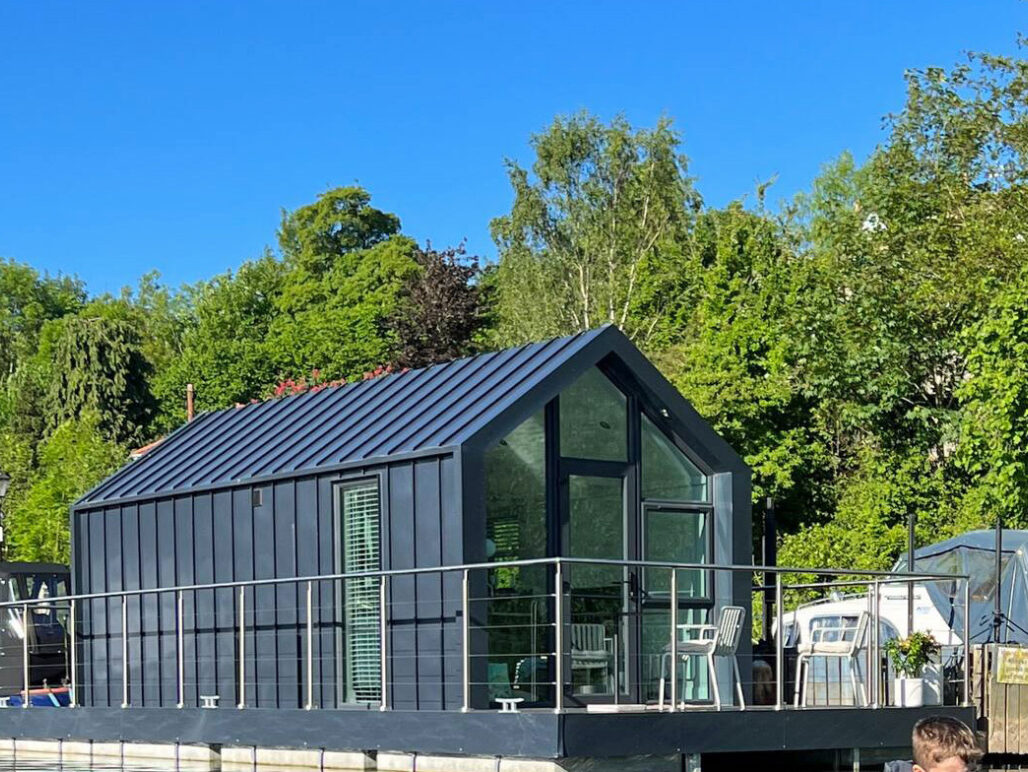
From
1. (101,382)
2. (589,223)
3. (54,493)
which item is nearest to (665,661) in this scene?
(54,493)

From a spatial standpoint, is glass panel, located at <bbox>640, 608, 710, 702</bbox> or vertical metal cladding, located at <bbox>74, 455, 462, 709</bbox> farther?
glass panel, located at <bbox>640, 608, 710, 702</bbox>

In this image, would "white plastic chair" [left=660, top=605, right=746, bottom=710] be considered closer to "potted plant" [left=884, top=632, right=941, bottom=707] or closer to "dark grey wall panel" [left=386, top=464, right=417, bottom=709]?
"potted plant" [left=884, top=632, right=941, bottom=707]

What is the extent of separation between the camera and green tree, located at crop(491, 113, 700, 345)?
51.3 metres

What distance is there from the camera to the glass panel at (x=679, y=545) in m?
16.1

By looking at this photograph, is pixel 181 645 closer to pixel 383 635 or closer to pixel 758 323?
pixel 383 635

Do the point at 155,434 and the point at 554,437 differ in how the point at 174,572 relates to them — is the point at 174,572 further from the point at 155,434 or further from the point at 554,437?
the point at 155,434

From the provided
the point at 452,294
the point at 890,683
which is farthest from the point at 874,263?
the point at 890,683

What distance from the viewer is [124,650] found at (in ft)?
56.8

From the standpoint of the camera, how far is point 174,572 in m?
17.9

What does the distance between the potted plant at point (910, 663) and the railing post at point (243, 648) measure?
619 cm

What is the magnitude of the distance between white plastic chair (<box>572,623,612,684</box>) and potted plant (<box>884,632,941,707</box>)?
283 cm

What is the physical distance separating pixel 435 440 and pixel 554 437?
1.28m

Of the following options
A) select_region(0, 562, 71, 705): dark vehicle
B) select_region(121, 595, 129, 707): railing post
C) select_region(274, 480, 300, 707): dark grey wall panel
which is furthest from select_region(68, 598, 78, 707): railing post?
select_region(0, 562, 71, 705): dark vehicle

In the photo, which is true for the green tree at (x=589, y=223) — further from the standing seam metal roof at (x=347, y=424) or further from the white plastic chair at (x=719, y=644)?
the white plastic chair at (x=719, y=644)
